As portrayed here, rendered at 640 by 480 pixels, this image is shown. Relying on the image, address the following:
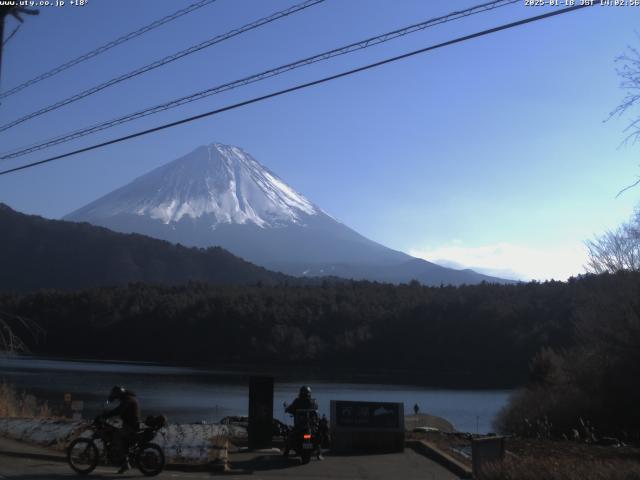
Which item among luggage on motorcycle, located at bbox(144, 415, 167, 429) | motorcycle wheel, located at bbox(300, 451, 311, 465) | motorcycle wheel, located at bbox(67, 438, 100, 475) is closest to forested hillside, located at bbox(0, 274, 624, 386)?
motorcycle wheel, located at bbox(300, 451, 311, 465)

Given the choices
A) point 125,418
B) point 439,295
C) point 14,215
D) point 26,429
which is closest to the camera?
point 125,418

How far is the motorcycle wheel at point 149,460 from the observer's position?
462 inches

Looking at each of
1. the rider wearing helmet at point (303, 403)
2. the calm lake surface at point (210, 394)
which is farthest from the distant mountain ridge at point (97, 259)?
the rider wearing helmet at point (303, 403)

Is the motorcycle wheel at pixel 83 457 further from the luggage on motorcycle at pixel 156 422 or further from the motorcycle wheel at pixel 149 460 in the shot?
the luggage on motorcycle at pixel 156 422

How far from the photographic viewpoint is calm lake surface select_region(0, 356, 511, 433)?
3906cm

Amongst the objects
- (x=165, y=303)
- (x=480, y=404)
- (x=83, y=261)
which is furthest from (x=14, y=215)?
(x=480, y=404)

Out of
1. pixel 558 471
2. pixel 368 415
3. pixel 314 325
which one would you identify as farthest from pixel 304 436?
pixel 314 325

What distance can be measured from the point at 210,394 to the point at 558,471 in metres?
42.5

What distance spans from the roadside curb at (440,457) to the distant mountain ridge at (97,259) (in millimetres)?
136528

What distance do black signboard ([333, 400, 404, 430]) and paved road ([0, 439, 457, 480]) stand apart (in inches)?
28.6

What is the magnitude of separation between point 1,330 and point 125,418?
402 inches

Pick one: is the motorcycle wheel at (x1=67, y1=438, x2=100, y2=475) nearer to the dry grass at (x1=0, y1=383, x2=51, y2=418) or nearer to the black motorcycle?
the black motorcycle

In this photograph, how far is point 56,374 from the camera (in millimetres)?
63438

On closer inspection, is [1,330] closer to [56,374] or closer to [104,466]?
[104,466]
